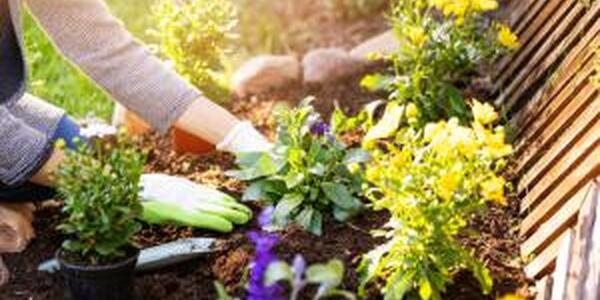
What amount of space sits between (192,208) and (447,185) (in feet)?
3.07

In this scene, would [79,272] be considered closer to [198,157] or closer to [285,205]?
[285,205]

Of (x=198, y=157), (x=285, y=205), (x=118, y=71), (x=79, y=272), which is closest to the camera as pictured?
(x=79, y=272)

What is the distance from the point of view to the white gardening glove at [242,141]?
3.35m

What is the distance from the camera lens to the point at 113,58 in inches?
129

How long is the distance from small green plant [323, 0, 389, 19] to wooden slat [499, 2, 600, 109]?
150 cm

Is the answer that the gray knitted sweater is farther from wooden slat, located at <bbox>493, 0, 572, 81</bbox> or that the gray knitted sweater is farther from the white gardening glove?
wooden slat, located at <bbox>493, 0, 572, 81</bbox>

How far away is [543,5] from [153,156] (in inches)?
54.5

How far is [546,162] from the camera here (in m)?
3.05

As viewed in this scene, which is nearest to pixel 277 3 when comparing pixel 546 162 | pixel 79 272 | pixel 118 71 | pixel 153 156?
pixel 153 156

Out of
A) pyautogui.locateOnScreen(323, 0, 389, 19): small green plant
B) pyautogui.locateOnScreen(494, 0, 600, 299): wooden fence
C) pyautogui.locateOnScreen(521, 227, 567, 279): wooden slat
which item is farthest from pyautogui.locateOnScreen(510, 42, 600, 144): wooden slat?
pyautogui.locateOnScreen(323, 0, 389, 19): small green plant

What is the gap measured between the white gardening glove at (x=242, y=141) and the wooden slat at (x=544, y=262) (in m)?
0.91

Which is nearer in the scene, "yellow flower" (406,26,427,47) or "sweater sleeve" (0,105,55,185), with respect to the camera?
"sweater sleeve" (0,105,55,185)

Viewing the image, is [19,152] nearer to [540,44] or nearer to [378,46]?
[540,44]

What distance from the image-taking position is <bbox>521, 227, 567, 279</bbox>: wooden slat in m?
2.68
